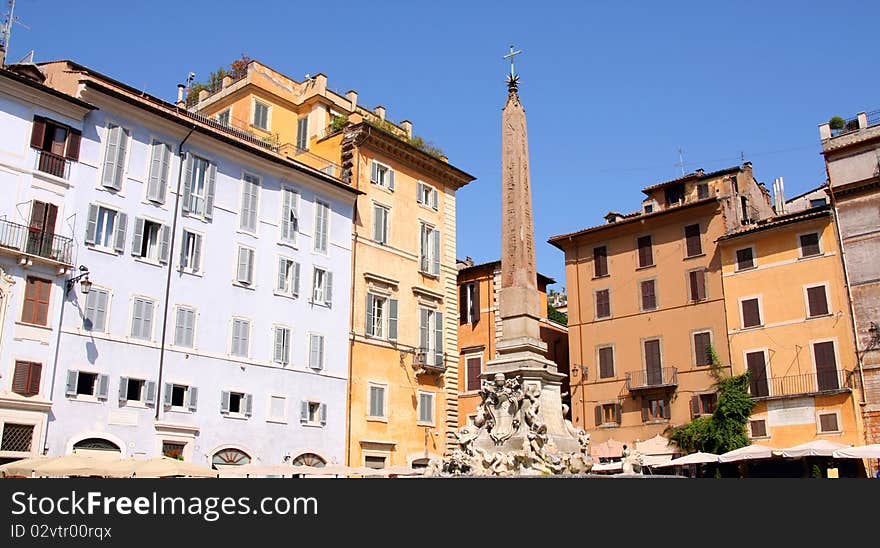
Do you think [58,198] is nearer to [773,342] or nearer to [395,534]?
[395,534]

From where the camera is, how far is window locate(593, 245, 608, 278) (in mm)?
35750

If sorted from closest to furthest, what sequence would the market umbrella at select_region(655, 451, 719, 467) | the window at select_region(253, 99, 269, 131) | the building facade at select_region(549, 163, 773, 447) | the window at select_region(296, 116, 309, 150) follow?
1. the market umbrella at select_region(655, 451, 719, 467)
2. the building facade at select_region(549, 163, 773, 447)
3. the window at select_region(253, 99, 269, 131)
4. the window at select_region(296, 116, 309, 150)

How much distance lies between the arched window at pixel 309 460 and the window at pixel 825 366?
58.0 feet

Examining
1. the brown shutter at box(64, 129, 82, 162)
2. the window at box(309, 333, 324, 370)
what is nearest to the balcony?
the window at box(309, 333, 324, 370)

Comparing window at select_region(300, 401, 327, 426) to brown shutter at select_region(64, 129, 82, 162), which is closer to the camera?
brown shutter at select_region(64, 129, 82, 162)

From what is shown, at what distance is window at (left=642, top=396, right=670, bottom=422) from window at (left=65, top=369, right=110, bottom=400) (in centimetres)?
2062

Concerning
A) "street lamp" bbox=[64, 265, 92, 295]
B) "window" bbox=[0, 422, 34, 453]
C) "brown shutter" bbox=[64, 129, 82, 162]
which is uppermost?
"brown shutter" bbox=[64, 129, 82, 162]

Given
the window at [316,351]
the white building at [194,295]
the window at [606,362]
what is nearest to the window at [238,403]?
the white building at [194,295]

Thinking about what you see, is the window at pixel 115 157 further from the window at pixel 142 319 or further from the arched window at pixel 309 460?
the arched window at pixel 309 460

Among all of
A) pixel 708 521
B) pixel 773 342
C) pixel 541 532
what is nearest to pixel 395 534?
pixel 541 532

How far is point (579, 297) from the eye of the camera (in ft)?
119

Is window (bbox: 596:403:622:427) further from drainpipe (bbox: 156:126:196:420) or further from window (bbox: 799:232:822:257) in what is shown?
drainpipe (bbox: 156:126:196:420)

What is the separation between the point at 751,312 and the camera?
30.6 metres

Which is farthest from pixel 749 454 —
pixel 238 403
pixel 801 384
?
pixel 238 403
